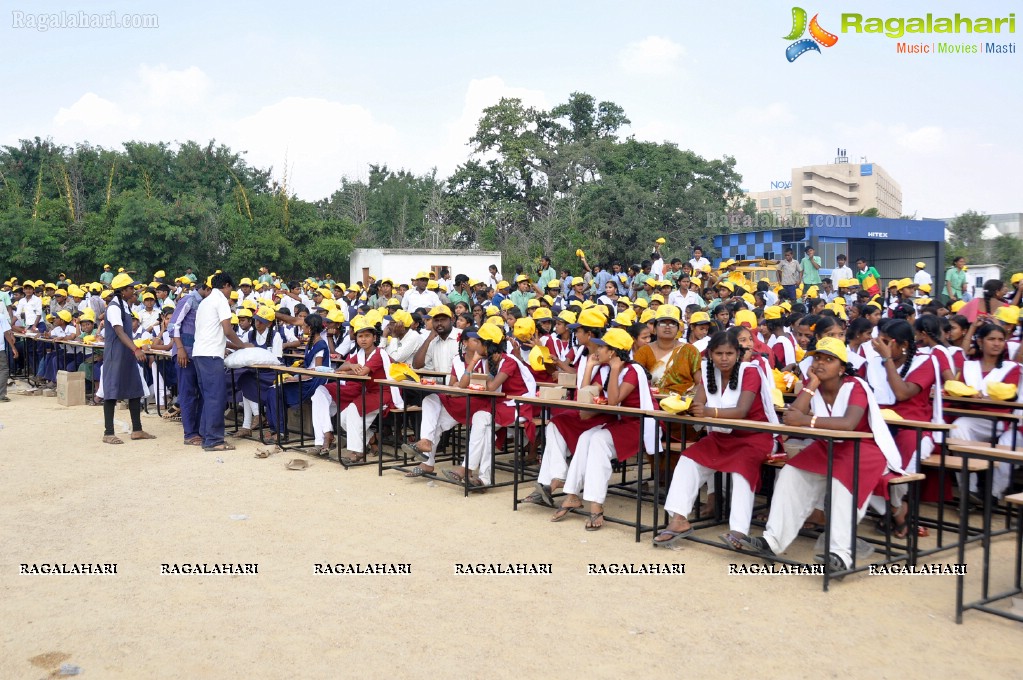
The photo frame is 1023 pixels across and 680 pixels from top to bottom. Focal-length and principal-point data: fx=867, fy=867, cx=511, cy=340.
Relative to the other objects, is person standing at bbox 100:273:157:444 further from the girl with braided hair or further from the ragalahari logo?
the ragalahari logo

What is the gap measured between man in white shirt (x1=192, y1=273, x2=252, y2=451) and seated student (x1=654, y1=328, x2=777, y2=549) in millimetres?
5639

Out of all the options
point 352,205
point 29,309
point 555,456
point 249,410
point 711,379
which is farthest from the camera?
point 352,205

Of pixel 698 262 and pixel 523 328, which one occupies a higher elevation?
pixel 698 262

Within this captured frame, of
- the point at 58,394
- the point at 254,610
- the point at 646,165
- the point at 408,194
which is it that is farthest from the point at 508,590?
the point at 408,194

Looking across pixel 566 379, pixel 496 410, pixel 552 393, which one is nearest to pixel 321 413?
pixel 496 410

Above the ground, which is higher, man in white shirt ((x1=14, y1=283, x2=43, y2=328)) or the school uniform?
man in white shirt ((x1=14, y1=283, x2=43, y2=328))

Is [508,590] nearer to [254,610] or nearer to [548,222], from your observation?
[254,610]

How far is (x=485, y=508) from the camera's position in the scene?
7.15 metres

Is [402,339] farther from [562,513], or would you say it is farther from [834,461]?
[834,461]

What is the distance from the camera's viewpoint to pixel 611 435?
6.63m

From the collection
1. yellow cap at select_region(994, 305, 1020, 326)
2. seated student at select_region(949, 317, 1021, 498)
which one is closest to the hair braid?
seated student at select_region(949, 317, 1021, 498)

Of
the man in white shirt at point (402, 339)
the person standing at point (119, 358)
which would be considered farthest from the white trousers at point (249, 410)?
the man in white shirt at point (402, 339)

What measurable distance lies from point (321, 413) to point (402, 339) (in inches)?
49.3

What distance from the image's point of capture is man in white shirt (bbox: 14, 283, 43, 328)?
17.2 metres
